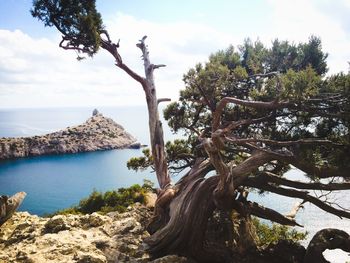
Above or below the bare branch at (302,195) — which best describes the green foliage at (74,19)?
above

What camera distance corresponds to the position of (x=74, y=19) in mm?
9883

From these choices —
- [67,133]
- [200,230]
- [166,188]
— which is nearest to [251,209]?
[200,230]

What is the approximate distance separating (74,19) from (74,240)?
21.1 ft

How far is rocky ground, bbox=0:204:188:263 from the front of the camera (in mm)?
7098

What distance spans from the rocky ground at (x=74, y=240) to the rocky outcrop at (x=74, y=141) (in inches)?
3077

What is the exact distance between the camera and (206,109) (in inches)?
486

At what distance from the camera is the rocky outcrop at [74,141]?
3216 inches

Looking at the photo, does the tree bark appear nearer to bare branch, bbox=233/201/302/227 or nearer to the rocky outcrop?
bare branch, bbox=233/201/302/227

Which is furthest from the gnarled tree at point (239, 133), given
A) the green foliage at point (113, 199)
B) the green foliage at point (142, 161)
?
the green foliage at point (113, 199)

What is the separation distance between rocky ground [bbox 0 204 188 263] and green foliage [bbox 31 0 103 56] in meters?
5.35

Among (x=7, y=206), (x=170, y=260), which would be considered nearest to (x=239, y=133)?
(x=170, y=260)

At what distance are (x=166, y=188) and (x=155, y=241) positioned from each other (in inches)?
95.2

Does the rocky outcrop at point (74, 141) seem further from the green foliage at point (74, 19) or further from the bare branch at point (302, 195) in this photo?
A: the bare branch at point (302, 195)

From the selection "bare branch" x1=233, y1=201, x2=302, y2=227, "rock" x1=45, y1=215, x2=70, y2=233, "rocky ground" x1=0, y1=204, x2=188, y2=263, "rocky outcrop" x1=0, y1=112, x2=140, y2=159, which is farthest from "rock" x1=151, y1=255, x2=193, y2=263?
"rocky outcrop" x1=0, y1=112, x2=140, y2=159
